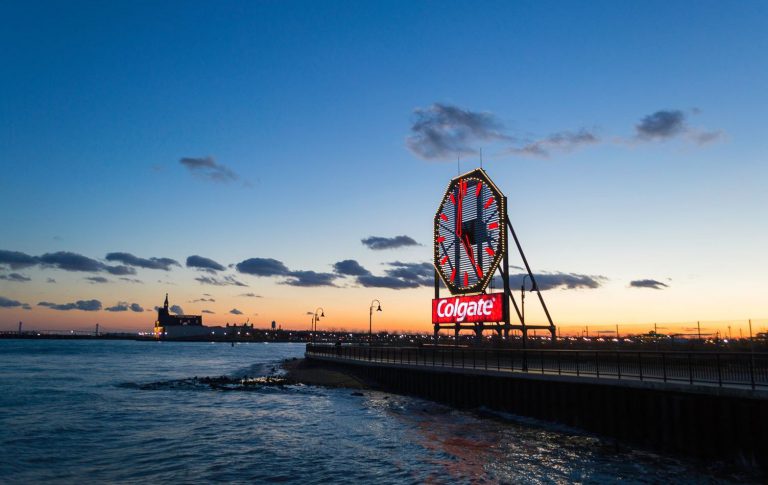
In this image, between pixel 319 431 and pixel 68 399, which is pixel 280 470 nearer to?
pixel 319 431

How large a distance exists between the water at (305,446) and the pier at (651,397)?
1176 mm

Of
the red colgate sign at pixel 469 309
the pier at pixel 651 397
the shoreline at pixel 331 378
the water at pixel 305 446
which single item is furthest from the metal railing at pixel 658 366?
the red colgate sign at pixel 469 309

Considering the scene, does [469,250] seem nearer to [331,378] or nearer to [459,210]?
[459,210]

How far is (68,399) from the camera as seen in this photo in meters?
46.7

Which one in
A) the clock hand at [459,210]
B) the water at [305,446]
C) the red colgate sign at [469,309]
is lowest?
the water at [305,446]

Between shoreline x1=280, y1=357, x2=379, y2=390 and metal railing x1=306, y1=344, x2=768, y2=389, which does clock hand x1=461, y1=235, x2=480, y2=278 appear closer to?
metal railing x1=306, y1=344, x2=768, y2=389

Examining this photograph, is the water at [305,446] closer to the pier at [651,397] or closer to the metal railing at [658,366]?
the pier at [651,397]

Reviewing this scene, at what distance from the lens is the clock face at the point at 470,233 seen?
5975cm

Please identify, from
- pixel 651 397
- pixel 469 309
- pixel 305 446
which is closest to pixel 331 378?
pixel 469 309

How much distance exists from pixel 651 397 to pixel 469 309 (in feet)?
122

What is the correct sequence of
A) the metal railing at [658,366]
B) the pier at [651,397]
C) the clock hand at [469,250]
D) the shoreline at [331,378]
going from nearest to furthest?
the pier at [651,397] → the metal railing at [658,366] → the shoreline at [331,378] → the clock hand at [469,250]

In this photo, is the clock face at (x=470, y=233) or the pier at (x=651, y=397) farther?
the clock face at (x=470, y=233)

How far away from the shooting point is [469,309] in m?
60.9

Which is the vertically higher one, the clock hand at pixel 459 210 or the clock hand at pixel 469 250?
the clock hand at pixel 459 210
